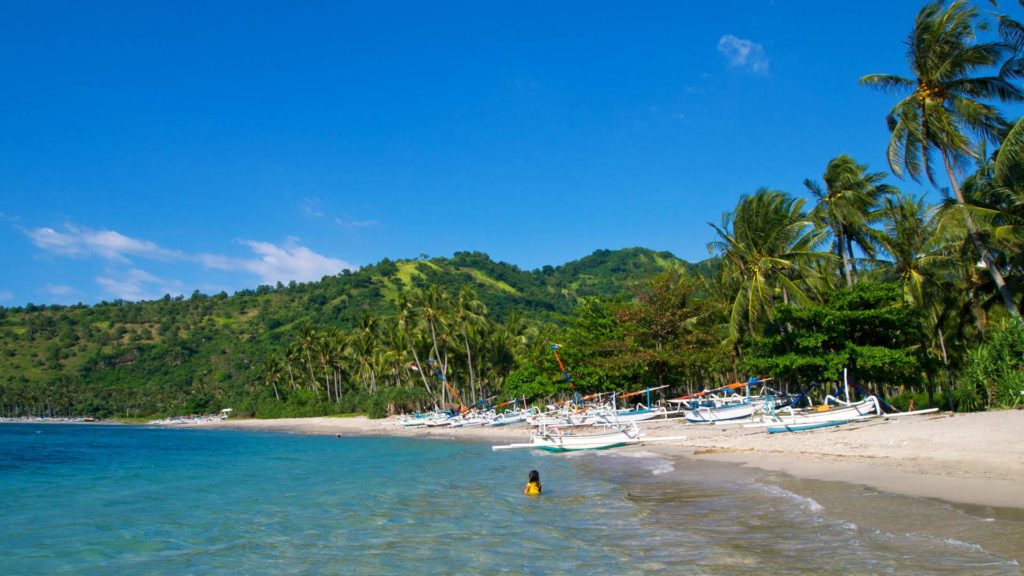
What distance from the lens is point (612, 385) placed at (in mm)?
49156

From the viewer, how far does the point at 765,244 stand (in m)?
35.0

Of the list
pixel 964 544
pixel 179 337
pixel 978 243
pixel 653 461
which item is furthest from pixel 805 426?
pixel 179 337

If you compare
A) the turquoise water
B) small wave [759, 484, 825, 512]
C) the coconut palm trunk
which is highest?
the coconut palm trunk

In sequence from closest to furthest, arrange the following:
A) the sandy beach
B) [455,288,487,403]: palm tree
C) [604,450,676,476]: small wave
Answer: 1. the sandy beach
2. [604,450,676,476]: small wave
3. [455,288,487,403]: palm tree

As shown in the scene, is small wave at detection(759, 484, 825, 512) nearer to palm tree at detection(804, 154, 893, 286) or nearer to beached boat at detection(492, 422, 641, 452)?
beached boat at detection(492, 422, 641, 452)

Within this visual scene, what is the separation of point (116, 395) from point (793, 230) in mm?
142021

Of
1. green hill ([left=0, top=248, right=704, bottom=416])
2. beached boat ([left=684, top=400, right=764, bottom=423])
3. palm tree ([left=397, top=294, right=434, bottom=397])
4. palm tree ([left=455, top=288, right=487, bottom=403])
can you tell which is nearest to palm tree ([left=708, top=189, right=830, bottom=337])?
beached boat ([left=684, top=400, right=764, bottom=423])

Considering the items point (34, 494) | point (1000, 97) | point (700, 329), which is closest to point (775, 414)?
point (1000, 97)

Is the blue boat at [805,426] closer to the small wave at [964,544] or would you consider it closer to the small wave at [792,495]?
the small wave at [792,495]

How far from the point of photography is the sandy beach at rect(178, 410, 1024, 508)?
13455 millimetres

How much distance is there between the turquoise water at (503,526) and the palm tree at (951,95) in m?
14.4

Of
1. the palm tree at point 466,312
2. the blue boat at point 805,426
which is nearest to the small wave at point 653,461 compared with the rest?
the blue boat at point 805,426

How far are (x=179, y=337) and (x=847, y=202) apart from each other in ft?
527

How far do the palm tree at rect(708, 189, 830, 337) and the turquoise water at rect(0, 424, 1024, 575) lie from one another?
13.9m
